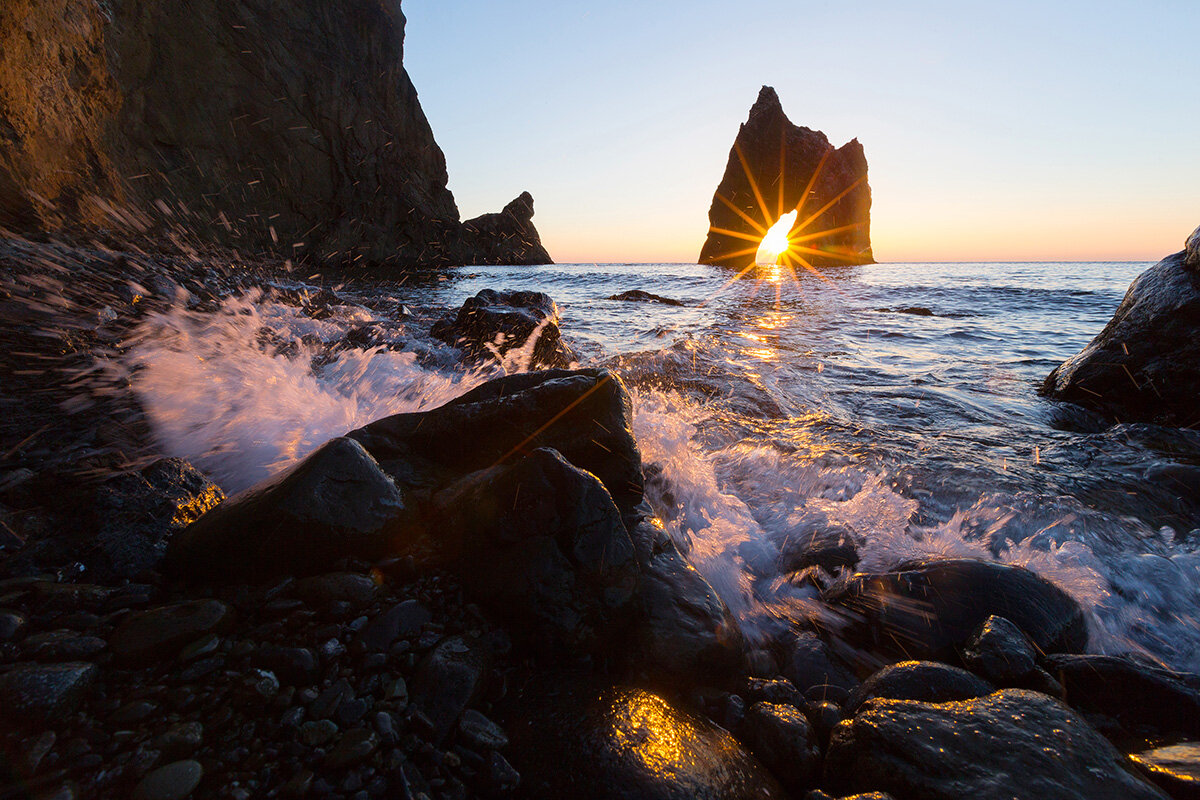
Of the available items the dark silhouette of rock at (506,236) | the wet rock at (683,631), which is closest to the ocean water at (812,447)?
the wet rock at (683,631)

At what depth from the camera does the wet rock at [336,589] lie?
68.0 inches

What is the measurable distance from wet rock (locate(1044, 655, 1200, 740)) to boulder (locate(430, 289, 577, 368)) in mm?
5431

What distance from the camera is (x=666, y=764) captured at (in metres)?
1.41

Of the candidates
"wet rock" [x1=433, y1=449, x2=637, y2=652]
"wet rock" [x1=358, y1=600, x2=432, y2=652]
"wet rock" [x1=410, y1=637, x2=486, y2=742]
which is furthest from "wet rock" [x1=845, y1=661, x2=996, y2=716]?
"wet rock" [x1=358, y1=600, x2=432, y2=652]

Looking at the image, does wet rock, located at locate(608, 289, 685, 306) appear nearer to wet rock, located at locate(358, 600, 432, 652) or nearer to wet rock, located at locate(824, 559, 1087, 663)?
wet rock, located at locate(824, 559, 1087, 663)

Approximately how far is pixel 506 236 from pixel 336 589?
70.8 metres

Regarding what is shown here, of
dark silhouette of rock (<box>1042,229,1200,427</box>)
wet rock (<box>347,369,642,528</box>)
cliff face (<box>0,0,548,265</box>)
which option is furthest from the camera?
cliff face (<box>0,0,548,265</box>)

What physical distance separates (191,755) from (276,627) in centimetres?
41

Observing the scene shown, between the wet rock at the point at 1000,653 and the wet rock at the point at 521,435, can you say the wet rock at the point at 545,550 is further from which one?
the wet rock at the point at 1000,653

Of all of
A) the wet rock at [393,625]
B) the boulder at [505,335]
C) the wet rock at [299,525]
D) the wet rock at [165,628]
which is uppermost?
the boulder at [505,335]

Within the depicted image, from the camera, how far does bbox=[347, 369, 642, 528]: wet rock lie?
274 cm

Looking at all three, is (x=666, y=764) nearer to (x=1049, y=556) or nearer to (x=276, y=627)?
(x=276, y=627)

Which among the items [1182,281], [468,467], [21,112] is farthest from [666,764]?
[21,112]

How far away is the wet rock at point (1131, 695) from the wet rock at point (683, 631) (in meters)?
1.32
